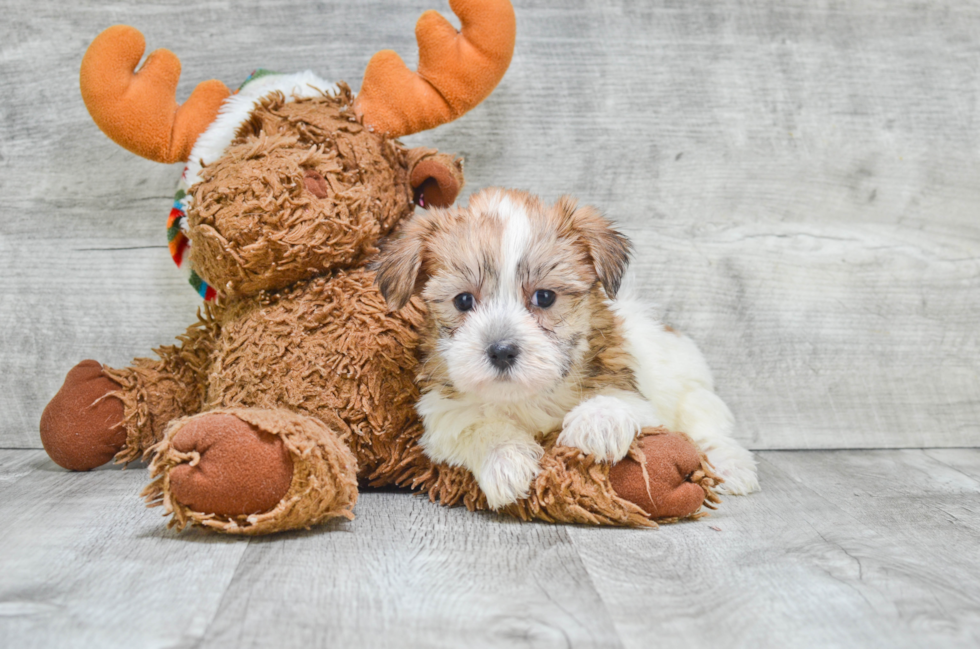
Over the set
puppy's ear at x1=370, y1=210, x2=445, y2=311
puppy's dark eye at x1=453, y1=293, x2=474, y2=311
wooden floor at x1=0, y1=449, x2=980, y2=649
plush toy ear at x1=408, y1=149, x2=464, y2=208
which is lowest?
wooden floor at x1=0, y1=449, x2=980, y2=649

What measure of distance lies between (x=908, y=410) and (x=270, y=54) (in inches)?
99.9

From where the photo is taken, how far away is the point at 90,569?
5.14ft

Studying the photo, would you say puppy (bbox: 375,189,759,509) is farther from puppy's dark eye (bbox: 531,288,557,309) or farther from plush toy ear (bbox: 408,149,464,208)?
plush toy ear (bbox: 408,149,464,208)

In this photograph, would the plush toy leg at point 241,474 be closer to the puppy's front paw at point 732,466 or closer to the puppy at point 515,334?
the puppy at point 515,334

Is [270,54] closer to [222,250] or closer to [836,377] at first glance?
[222,250]

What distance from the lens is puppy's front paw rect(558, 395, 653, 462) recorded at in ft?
5.90

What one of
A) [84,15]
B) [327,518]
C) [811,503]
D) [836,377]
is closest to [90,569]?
[327,518]

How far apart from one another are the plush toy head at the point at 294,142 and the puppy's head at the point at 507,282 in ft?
0.68

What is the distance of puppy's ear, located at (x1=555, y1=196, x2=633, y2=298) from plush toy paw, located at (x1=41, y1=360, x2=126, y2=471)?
1.38 metres

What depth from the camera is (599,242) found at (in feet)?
6.37

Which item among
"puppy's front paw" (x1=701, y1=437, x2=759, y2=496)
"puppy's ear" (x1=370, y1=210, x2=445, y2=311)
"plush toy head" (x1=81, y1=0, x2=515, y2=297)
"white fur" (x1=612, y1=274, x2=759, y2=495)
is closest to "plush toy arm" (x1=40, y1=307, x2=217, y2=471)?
"plush toy head" (x1=81, y1=0, x2=515, y2=297)

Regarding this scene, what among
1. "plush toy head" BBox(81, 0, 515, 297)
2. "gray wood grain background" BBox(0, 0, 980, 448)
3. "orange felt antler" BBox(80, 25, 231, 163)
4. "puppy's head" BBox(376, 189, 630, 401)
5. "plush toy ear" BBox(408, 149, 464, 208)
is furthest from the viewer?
"gray wood grain background" BBox(0, 0, 980, 448)

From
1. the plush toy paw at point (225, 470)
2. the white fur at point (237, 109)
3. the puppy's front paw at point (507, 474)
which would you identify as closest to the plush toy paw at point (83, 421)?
the white fur at point (237, 109)

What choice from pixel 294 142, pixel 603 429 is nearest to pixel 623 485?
pixel 603 429
